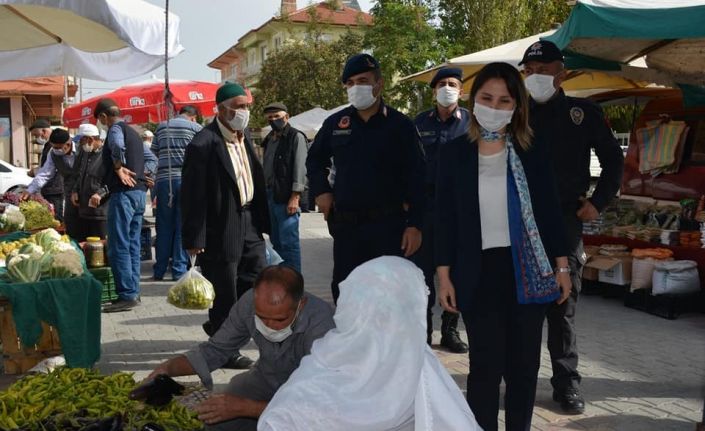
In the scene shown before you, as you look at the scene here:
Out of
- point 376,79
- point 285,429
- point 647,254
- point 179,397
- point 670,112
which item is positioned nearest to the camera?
point 285,429

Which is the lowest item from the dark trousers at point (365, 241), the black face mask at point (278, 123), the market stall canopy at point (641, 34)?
the dark trousers at point (365, 241)

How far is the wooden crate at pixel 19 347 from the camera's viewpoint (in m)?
4.97

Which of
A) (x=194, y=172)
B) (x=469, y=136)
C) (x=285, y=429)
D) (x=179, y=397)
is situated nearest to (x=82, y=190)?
(x=194, y=172)

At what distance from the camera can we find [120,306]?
727cm

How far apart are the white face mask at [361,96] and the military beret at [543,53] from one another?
3.31 ft

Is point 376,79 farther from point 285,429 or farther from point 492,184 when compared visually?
point 285,429

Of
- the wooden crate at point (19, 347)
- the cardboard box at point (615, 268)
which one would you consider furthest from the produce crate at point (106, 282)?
the cardboard box at point (615, 268)

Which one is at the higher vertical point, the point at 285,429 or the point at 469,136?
the point at 469,136

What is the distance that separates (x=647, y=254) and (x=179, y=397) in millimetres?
5855

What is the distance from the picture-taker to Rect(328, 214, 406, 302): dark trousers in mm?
4395

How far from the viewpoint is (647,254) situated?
742 cm

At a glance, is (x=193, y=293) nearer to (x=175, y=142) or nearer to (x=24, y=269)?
(x=24, y=269)

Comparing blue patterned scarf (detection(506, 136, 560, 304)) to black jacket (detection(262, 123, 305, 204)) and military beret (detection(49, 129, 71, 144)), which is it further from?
military beret (detection(49, 129, 71, 144))

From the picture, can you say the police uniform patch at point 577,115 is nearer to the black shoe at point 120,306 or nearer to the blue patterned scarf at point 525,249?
the blue patterned scarf at point 525,249
